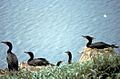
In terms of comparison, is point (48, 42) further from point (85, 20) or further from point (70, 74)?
point (70, 74)

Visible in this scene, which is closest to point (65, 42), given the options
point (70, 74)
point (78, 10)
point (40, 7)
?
point (78, 10)

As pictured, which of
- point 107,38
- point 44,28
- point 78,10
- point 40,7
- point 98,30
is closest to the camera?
point 107,38

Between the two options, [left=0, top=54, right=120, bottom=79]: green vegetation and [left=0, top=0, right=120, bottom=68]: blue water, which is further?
[left=0, top=0, right=120, bottom=68]: blue water

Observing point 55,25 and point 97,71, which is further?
point 55,25

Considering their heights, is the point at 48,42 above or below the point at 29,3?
below

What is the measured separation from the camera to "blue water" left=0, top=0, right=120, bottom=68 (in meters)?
14.8

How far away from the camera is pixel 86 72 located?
17.9ft

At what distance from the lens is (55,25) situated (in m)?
17.2

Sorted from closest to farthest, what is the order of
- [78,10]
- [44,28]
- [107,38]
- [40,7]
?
[107,38] → [44,28] → [78,10] → [40,7]

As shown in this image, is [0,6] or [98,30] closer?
[98,30]

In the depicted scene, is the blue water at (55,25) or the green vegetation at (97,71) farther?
the blue water at (55,25)

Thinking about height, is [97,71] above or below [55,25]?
below

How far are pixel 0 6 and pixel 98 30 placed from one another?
7008 millimetres

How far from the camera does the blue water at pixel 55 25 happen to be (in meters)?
14.8
